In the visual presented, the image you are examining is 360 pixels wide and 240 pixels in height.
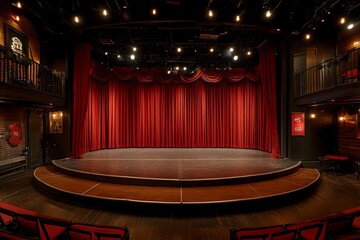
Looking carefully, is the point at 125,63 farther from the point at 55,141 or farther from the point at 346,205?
the point at 346,205

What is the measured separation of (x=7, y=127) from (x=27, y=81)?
1924 mm

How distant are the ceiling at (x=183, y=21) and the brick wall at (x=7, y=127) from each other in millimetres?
3320

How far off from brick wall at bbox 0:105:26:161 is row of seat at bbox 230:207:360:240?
27.5ft

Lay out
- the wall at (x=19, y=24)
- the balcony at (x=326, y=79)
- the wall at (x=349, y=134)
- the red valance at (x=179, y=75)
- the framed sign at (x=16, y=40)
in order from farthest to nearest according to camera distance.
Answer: the red valance at (x=179, y=75)
the wall at (x=349, y=134)
the framed sign at (x=16, y=40)
the wall at (x=19, y=24)
the balcony at (x=326, y=79)

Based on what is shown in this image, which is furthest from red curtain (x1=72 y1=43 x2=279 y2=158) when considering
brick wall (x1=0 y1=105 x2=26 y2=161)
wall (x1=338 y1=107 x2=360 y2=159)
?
wall (x1=338 y1=107 x2=360 y2=159)

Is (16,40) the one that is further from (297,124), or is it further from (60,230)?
(297,124)

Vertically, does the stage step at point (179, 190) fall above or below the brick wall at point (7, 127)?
below

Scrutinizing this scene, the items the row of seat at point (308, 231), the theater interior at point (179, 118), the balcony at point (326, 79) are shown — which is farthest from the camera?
the balcony at point (326, 79)

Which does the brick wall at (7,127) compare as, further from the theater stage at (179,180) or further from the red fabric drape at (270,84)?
the red fabric drape at (270,84)

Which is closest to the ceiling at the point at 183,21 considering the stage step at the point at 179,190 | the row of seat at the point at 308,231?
the stage step at the point at 179,190

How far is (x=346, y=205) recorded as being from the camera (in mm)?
4961

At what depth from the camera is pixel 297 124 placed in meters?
8.73

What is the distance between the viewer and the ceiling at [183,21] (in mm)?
6109

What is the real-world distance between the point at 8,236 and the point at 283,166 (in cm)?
723
